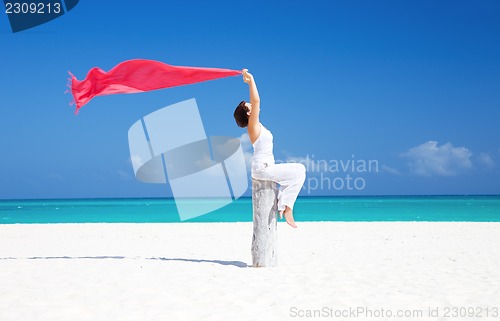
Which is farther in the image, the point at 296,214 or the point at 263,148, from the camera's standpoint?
the point at 296,214

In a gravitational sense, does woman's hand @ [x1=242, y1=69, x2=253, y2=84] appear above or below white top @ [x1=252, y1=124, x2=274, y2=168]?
above

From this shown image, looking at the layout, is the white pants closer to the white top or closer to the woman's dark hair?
the white top

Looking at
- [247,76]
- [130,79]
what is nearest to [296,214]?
[130,79]

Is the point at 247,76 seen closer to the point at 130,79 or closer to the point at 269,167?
the point at 269,167

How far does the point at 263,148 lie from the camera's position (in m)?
6.42

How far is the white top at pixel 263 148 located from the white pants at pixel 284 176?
0.04m

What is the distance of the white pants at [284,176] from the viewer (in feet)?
21.0
